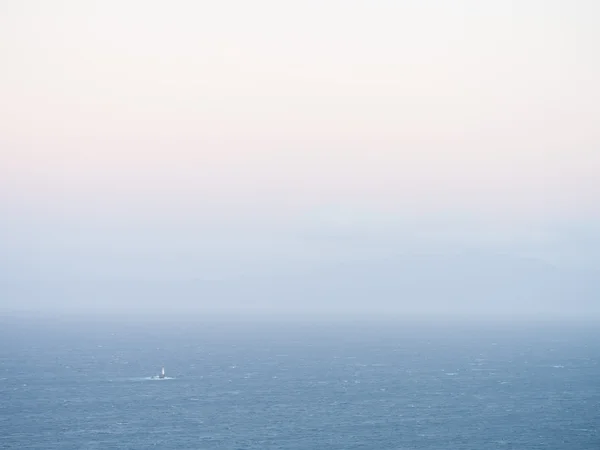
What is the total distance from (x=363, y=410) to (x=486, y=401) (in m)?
28.7

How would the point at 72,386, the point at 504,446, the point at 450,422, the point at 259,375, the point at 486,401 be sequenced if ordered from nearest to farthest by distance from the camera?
the point at 504,446 → the point at 450,422 → the point at 486,401 → the point at 72,386 → the point at 259,375

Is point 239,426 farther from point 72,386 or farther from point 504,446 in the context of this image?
point 72,386

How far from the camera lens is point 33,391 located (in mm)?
158750

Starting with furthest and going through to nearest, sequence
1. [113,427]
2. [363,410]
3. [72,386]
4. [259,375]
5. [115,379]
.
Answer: [259,375] → [115,379] → [72,386] → [363,410] → [113,427]

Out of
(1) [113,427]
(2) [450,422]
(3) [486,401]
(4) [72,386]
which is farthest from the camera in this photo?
(4) [72,386]

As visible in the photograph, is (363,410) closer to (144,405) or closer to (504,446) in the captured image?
(504,446)

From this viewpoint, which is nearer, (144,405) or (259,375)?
(144,405)

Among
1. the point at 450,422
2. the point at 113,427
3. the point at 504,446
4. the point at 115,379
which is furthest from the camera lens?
the point at 115,379

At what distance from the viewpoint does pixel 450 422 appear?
133875 mm

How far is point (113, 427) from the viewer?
412ft

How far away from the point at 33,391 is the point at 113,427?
1651 inches

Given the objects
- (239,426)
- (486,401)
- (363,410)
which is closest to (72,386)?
(239,426)

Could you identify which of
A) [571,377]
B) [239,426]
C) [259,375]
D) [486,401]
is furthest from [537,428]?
[259,375]

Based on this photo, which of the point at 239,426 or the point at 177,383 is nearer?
the point at 239,426
